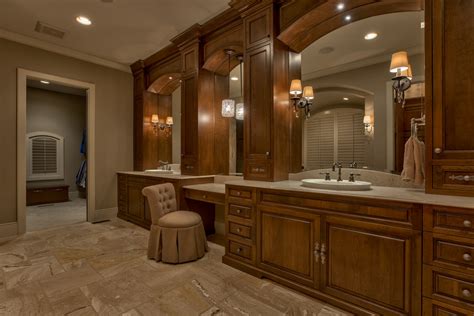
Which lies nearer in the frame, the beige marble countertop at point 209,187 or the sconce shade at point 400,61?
the sconce shade at point 400,61

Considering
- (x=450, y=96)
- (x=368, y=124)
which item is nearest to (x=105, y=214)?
(x=368, y=124)

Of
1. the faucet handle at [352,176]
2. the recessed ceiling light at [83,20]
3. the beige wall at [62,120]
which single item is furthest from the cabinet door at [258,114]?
the beige wall at [62,120]

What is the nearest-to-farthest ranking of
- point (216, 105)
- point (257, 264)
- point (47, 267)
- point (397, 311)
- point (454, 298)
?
point (454, 298), point (397, 311), point (257, 264), point (47, 267), point (216, 105)

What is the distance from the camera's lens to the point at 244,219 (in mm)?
2611

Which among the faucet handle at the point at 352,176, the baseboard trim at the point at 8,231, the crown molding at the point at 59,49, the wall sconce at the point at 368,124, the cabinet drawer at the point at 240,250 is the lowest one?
the baseboard trim at the point at 8,231

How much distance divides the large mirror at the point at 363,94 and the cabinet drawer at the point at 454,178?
0.53m

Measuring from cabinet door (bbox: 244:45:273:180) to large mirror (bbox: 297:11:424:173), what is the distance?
493 mm

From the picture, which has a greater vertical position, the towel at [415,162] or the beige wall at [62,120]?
the beige wall at [62,120]

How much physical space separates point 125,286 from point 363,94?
3116 mm

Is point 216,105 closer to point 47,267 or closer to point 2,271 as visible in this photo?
point 47,267

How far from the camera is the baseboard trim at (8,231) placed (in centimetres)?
371

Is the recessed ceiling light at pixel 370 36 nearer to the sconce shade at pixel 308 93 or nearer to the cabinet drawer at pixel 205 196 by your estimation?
the sconce shade at pixel 308 93

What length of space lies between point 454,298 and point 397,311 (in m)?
0.36

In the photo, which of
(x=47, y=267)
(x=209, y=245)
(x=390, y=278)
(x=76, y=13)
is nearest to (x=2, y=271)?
(x=47, y=267)
